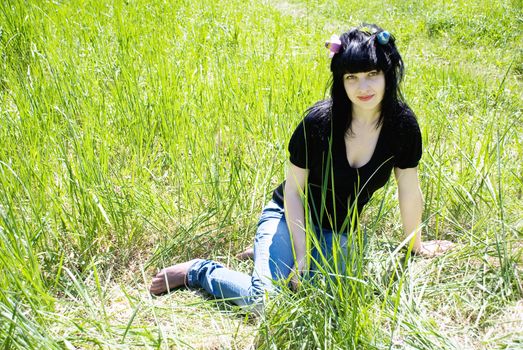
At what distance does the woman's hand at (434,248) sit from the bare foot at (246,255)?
58 centimetres

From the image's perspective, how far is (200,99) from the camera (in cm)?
272

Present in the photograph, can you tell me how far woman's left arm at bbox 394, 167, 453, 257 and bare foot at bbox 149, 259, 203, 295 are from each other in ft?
2.55

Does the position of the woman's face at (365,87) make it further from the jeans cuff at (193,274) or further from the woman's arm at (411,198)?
the jeans cuff at (193,274)

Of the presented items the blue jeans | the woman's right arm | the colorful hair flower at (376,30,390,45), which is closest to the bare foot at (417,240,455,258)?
the blue jeans

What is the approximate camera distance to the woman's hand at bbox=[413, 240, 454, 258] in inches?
74.6

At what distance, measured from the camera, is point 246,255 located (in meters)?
2.02

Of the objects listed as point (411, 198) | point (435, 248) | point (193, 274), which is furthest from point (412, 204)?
point (193, 274)

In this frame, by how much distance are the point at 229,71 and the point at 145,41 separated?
26.8 inches

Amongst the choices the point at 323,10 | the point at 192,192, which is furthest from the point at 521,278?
the point at 323,10

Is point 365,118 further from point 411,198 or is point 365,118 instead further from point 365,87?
point 411,198

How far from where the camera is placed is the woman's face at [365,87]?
168 centimetres

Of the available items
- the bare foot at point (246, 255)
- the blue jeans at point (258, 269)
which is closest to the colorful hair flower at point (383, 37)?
the blue jeans at point (258, 269)

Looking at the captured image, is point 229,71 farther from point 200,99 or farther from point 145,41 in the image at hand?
point 145,41

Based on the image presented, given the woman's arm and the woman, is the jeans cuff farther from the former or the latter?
A: the woman's arm
